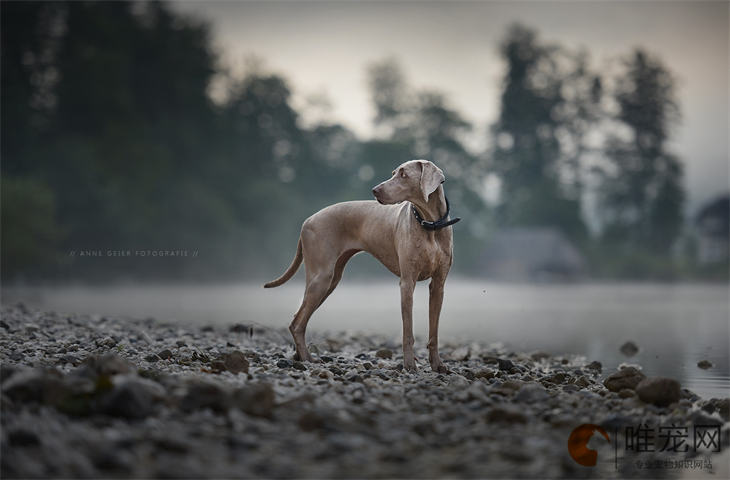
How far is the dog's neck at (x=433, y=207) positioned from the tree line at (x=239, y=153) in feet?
102

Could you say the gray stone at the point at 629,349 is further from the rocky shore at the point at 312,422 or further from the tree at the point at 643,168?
the tree at the point at 643,168

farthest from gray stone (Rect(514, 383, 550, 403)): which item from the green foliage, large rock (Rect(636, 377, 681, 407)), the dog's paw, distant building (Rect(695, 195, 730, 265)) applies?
distant building (Rect(695, 195, 730, 265))

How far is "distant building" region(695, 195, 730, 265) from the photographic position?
67.5 m

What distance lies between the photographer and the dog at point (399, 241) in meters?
7.42

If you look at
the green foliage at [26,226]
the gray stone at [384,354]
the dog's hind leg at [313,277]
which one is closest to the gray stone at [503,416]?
the dog's hind leg at [313,277]

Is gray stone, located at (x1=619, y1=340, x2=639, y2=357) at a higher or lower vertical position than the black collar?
lower

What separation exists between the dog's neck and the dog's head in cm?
6

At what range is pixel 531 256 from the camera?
55.3m

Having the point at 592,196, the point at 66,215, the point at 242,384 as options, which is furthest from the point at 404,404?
the point at 592,196

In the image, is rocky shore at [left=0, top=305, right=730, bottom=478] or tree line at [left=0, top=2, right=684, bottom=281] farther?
tree line at [left=0, top=2, right=684, bottom=281]

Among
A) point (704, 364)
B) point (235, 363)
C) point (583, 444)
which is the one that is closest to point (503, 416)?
point (583, 444)

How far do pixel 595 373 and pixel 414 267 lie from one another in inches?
105

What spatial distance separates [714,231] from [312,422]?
7271cm

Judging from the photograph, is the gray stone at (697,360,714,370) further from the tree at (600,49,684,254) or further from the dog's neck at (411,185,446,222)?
the tree at (600,49,684,254)
